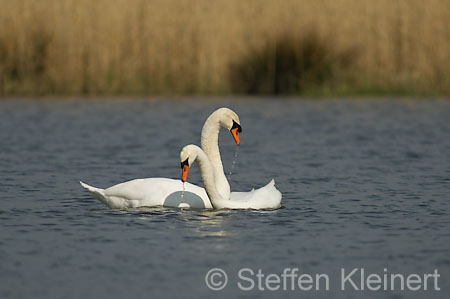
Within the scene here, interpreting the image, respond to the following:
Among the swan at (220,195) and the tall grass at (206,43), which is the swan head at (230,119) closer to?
the swan at (220,195)

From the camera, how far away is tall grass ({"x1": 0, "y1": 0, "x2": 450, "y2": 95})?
752 inches

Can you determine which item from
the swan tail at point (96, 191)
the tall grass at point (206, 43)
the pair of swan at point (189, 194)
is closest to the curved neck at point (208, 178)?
the pair of swan at point (189, 194)

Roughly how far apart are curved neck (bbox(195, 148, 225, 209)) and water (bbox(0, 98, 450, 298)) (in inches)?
5.7

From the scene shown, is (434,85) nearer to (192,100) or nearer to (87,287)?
(192,100)

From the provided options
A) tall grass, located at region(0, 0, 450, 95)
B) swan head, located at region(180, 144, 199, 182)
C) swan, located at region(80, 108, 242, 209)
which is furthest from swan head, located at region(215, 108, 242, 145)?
tall grass, located at region(0, 0, 450, 95)

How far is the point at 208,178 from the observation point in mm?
8656

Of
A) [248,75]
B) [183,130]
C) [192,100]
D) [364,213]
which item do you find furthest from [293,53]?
[364,213]

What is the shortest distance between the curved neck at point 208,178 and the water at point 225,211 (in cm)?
14

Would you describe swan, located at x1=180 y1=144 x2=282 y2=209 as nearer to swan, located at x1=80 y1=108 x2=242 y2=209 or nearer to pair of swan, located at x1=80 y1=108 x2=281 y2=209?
pair of swan, located at x1=80 y1=108 x2=281 y2=209

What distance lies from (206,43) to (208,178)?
11167 mm

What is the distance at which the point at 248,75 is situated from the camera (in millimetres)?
20156

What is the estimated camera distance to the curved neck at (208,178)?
28.4 ft

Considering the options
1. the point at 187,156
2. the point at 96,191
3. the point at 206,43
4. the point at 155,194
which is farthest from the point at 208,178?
the point at 206,43

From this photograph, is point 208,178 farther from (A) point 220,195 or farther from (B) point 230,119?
(B) point 230,119
